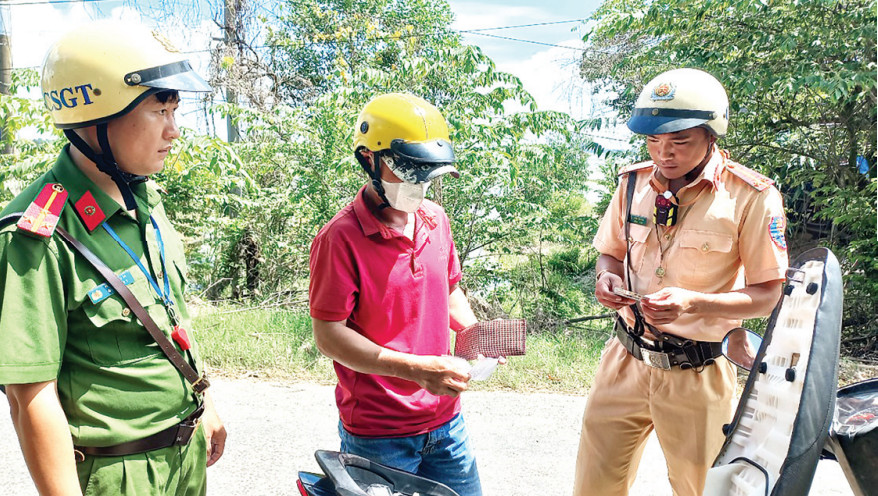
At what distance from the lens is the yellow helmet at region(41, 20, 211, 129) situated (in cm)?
182

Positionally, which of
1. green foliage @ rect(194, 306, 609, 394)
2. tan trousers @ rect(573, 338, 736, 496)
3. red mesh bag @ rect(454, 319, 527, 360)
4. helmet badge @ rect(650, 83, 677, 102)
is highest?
helmet badge @ rect(650, 83, 677, 102)

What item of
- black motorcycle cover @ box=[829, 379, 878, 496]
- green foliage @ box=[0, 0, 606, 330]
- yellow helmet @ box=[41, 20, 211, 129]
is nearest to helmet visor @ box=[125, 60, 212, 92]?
yellow helmet @ box=[41, 20, 211, 129]

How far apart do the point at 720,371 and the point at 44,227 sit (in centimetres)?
238

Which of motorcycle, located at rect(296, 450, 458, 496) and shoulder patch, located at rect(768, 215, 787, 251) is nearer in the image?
motorcycle, located at rect(296, 450, 458, 496)

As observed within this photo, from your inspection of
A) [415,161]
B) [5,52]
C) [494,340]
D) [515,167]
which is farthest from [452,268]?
[5,52]

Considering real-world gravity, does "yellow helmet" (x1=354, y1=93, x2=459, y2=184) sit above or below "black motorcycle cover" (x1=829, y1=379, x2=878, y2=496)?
above

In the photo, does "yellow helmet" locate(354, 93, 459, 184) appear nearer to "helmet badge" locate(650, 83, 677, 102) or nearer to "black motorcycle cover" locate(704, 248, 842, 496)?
"helmet badge" locate(650, 83, 677, 102)

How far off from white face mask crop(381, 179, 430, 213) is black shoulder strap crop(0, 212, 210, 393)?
0.85 metres

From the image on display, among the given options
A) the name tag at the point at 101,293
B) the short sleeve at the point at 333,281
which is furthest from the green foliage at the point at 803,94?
the name tag at the point at 101,293

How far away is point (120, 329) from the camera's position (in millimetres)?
1805

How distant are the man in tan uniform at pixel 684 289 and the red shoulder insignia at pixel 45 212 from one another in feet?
6.42

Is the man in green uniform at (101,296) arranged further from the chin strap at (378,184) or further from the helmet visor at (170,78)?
the chin strap at (378,184)

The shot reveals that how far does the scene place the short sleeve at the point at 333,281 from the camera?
85.6 inches

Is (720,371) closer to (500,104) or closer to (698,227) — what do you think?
(698,227)
